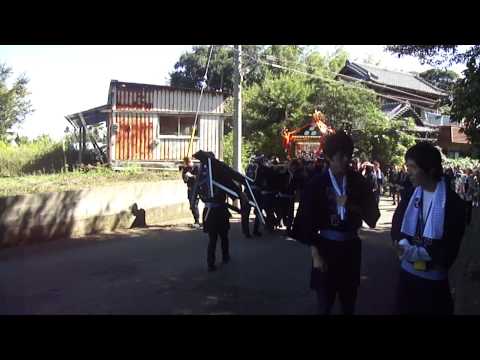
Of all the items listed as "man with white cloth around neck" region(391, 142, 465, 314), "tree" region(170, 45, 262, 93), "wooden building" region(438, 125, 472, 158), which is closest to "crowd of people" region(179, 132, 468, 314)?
"man with white cloth around neck" region(391, 142, 465, 314)

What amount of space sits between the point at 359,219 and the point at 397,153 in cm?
2227

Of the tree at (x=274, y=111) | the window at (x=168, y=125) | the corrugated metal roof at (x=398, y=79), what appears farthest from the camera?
the corrugated metal roof at (x=398, y=79)

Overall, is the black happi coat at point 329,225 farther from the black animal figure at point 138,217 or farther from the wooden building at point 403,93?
the wooden building at point 403,93

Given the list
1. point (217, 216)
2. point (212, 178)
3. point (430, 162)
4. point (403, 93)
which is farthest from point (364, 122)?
point (430, 162)

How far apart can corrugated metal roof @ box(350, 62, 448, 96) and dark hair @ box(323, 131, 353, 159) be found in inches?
1204

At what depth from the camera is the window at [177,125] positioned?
1889cm

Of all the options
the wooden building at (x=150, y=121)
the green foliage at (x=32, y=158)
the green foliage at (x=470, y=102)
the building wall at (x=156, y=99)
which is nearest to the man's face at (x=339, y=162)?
the green foliage at (x=470, y=102)

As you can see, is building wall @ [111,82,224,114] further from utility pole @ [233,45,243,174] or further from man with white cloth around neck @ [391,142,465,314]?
man with white cloth around neck @ [391,142,465,314]

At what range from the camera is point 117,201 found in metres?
11.6

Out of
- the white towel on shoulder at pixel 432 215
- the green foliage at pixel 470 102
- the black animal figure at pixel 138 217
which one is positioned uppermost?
the green foliage at pixel 470 102

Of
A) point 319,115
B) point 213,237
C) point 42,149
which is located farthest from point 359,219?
point 319,115

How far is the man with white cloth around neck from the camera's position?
292 centimetres
